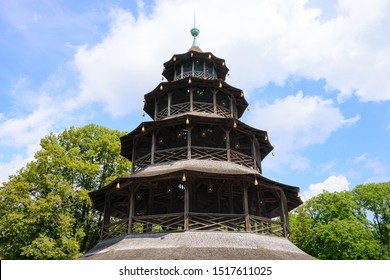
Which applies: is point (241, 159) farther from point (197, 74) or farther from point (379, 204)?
point (379, 204)

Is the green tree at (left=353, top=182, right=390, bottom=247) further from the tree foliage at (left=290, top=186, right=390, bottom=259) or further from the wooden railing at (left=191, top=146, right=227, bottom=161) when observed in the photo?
the wooden railing at (left=191, top=146, right=227, bottom=161)

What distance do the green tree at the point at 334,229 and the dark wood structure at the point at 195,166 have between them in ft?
52.8

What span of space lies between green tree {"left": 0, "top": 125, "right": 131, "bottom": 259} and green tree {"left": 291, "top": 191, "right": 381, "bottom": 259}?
23401 millimetres

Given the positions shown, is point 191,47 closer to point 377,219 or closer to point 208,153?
point 208,153

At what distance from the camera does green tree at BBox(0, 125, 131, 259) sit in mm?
28891

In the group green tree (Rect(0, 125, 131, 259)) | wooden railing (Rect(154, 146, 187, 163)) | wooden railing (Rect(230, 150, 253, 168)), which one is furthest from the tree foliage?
wooden railing (Rect(154, 146, 187, 163))

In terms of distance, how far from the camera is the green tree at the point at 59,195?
28891 mm

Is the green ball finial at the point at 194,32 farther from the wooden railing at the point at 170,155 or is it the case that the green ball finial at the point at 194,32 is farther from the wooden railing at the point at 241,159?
the wooden railing at the point at 241,159

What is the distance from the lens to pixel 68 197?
107 feet

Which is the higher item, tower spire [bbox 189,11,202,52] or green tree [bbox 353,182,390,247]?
tower spire [bbox 189,11,202,52]

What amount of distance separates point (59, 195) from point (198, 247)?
19.6 m

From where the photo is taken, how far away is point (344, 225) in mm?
40656

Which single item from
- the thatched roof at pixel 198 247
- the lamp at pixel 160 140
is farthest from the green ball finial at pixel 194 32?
the thatched roof at pixel 198 247
